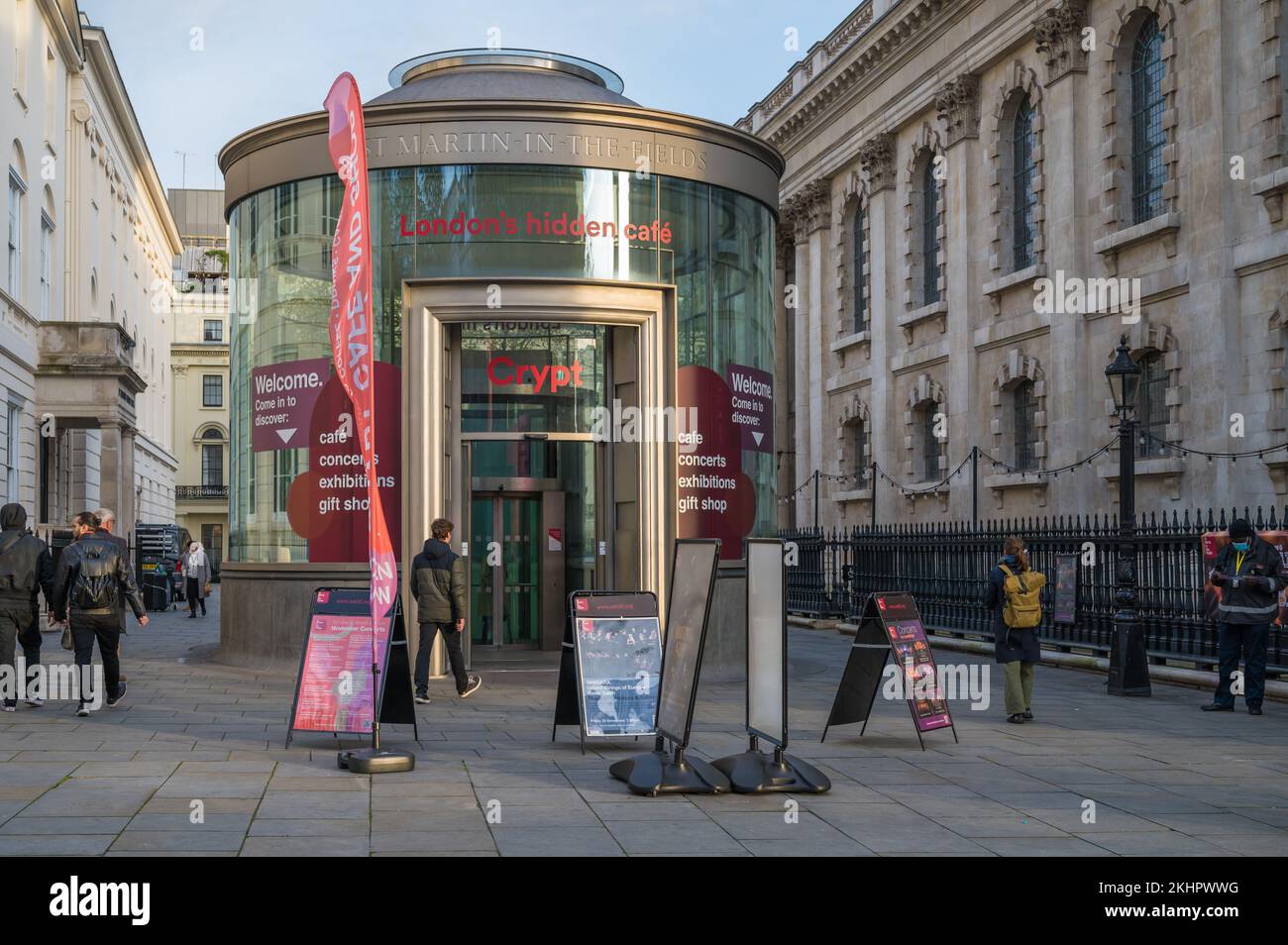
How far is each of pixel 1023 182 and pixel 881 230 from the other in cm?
721

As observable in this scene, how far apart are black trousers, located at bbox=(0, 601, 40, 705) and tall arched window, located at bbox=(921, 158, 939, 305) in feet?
92.9

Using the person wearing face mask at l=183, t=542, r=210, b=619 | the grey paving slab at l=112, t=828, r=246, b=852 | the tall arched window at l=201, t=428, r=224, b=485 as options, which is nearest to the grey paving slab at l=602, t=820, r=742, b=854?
the grey paving slab at l=112, t=828, r=246, b=852

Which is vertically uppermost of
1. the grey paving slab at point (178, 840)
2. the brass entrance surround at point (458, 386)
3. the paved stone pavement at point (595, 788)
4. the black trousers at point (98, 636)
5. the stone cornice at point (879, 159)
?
the stone cornice at point (879, 159)

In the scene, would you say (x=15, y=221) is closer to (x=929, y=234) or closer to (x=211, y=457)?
(x=929, y=234)

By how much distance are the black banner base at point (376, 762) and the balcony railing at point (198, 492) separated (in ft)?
259

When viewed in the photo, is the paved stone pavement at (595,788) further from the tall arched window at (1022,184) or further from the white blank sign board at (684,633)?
the tall arched window at (1022,184)

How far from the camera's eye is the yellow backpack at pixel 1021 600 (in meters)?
13.0

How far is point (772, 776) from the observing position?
9180mm

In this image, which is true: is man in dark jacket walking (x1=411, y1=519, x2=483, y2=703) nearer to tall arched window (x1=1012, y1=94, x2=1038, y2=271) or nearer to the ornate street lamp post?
the ornate street lamp post

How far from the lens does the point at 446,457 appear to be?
16625 millimetres

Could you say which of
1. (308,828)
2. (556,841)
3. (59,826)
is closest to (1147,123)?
(556,841)

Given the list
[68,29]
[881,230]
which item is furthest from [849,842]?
[68,29]

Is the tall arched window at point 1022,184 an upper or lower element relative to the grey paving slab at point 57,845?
upper

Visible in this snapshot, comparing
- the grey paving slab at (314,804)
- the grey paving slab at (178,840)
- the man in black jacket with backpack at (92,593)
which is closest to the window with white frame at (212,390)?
the man in black jacket with backpack at (92,593)
